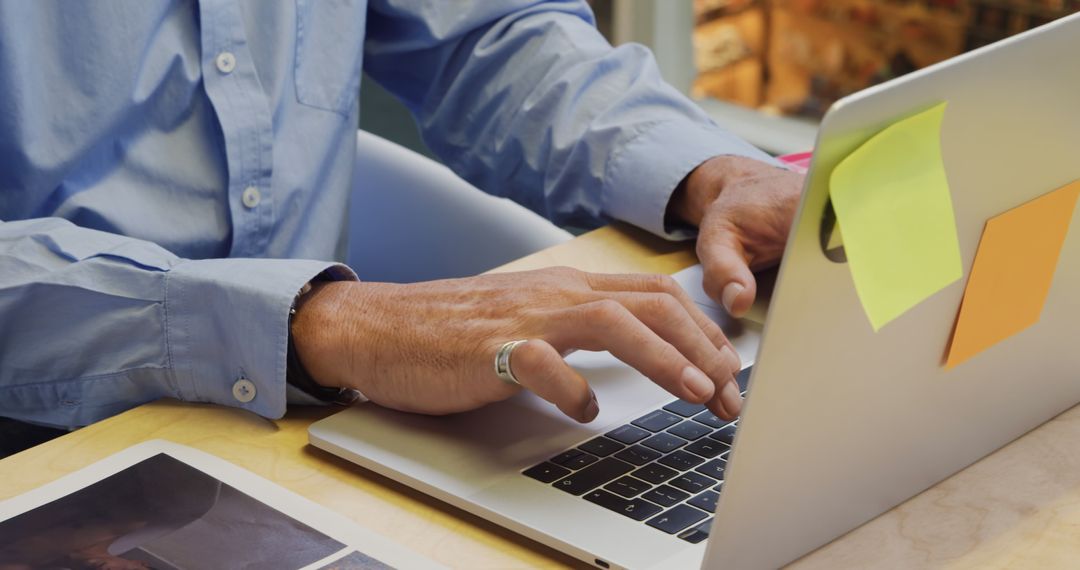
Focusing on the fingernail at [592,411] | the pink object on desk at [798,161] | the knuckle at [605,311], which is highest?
the knuckle at [605,311]

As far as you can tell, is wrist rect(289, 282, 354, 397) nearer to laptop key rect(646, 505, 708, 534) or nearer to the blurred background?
laptop key rect(646, 505, 708, 534)

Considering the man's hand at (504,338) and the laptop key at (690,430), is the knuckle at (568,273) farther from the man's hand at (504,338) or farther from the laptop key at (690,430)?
the laptop key at (690,430)

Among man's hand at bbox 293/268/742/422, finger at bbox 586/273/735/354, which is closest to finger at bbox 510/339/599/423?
man's hand at bbox 293/268/742/422

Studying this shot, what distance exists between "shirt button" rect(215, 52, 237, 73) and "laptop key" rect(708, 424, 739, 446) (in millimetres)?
545

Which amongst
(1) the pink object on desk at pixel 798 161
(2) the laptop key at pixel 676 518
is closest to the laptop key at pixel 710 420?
(2) the laptop key at pixel 676 518

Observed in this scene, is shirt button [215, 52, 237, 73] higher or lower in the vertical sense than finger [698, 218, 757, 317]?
higher

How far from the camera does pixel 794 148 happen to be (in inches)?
92.7

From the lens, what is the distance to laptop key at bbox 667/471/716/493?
68 centimetres

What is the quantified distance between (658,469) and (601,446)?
0.04 m

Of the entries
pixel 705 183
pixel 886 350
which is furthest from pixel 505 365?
pixel 705 183

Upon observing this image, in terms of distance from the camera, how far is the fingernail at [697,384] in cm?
72

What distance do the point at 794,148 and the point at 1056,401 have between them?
1.62 metres

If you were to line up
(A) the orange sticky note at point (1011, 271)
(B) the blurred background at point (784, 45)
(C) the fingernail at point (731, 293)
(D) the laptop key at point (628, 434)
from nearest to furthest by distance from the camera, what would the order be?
(A) the orange sticky note at point (1011, 271) < (D) the laptop key at point (628, 434) < (C) the fingernail at point (731, 293) < (B) the blurred background at point (784, 45)

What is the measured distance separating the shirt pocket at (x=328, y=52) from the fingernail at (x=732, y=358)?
52 cm
